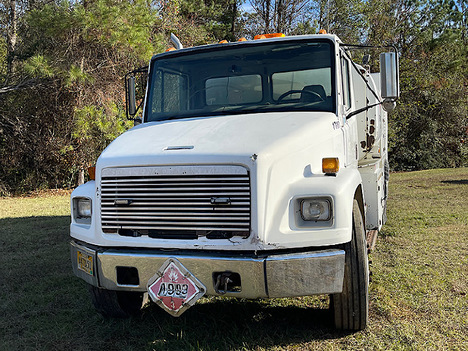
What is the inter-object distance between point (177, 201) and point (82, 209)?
992 millimetres

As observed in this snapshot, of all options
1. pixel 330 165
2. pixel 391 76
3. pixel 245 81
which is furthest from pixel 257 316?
pixel 391 76

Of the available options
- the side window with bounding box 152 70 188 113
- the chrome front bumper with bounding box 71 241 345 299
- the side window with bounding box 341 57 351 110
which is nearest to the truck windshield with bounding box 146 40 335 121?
the side window with bounding box 152 70 188 113

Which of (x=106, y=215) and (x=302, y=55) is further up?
(x=302, y=55)

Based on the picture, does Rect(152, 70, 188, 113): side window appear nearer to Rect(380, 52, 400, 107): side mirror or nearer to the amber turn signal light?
the amber turn signal light

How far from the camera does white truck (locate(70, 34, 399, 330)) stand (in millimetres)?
3107

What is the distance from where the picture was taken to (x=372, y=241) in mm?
5516

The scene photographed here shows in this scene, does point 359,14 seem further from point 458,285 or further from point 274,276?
point 274,276

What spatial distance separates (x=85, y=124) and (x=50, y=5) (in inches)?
142

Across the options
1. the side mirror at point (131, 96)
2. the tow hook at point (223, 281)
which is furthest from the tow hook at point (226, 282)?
the side mirror at point (131, 96)

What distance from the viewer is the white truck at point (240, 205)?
311 cm

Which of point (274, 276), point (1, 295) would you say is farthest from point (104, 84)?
point (274, 276)

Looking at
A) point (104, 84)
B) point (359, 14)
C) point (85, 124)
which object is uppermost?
point (359, 14)

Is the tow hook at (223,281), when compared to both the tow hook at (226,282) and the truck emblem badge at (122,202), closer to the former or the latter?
the tow hook at (226,282)

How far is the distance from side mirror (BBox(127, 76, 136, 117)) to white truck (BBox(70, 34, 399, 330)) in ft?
4.10
